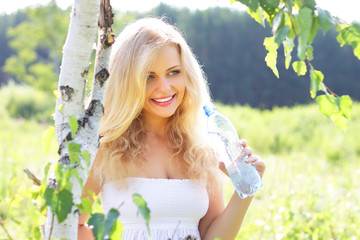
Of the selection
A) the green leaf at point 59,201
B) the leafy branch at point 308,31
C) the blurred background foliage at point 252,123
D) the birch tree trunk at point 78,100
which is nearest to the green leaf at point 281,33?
the leafy branch at point 308,31

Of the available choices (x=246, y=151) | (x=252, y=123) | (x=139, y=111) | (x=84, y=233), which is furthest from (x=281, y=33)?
(x=252, y=123)

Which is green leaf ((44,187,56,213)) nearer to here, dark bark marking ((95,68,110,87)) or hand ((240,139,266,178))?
dark bark marking ((95,68,110,87))

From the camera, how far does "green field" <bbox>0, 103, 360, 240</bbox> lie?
2.92m

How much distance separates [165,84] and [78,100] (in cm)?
71

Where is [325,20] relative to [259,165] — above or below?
above

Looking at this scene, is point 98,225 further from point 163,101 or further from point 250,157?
point 163,101

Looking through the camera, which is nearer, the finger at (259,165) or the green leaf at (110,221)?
the green leaf at (110,221)

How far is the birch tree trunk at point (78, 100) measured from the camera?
3.66 feet

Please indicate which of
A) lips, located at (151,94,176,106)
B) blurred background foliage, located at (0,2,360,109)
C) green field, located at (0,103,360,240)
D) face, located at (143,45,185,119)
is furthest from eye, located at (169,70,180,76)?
blurred background foliage, located at (0,2,360,109)

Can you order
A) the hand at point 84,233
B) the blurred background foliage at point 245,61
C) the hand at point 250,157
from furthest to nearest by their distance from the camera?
the blurred background foliage at point 245,61 → the hand at point 84,233 → the hand at point 250,157

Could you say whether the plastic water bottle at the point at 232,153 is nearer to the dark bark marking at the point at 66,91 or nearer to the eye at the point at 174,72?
the eye at the point at 174,72

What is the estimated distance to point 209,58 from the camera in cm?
3581

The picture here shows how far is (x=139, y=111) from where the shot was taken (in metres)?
1.95

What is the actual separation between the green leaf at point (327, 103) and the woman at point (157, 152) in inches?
24.9
